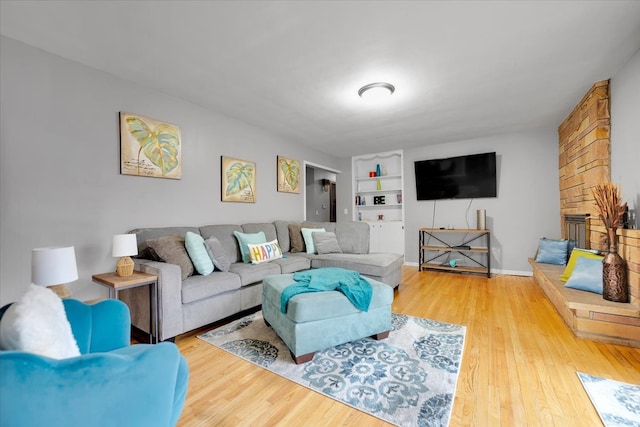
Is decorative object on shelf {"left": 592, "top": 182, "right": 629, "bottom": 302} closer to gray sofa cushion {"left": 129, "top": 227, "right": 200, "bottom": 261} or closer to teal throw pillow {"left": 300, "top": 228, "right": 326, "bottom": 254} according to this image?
teal throw pillow {"left": 300, "top": 228, "right": 326, "bottom": 254}

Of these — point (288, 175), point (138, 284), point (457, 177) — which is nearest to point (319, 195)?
point (288, 175)

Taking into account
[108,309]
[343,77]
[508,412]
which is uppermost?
[343,77]

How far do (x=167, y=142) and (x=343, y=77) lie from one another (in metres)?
2.02

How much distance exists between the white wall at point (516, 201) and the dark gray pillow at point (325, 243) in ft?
7.79

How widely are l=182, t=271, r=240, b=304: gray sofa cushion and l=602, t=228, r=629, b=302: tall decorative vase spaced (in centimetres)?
330

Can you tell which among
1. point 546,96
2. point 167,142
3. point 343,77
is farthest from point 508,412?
point 167,142

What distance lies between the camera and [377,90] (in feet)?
9.36

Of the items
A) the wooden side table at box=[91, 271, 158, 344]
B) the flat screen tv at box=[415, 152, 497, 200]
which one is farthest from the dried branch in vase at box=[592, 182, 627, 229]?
the wooden side table at box=[91, 271, 158, 344]

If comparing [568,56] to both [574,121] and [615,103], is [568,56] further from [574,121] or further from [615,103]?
[574,121]

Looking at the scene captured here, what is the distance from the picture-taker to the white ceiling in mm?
1807

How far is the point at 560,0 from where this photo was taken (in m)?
1.73

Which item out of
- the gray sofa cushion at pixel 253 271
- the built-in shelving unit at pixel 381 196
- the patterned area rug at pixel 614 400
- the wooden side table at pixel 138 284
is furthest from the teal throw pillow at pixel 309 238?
the patterned area rug at pixel 614 400

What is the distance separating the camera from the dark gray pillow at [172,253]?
246 centimetres

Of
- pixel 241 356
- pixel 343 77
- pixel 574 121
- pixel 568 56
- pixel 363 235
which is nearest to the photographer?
pixel 241 356
